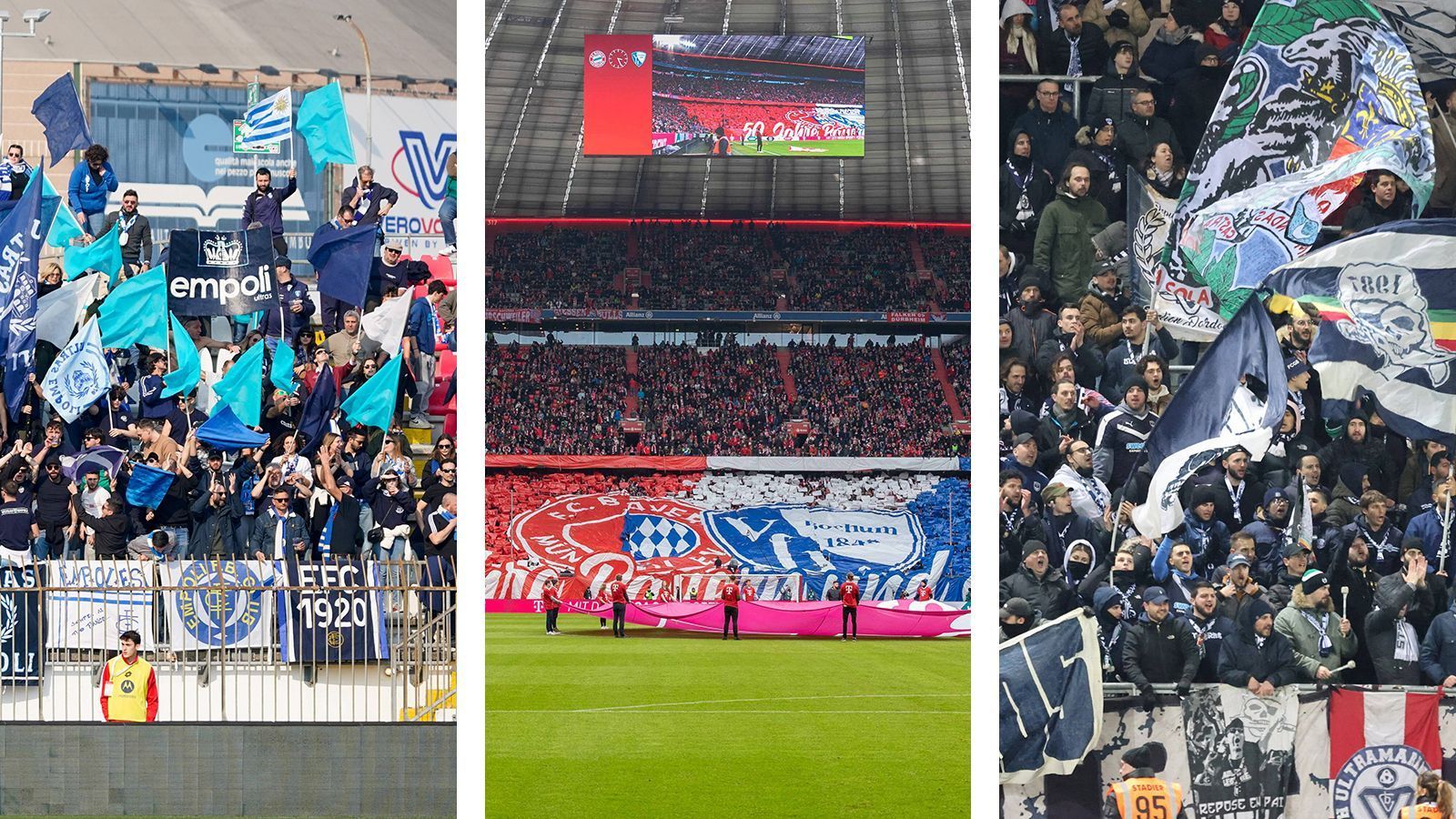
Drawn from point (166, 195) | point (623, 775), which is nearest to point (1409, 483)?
point (623, 775)

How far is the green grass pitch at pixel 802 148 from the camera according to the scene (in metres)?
29.1

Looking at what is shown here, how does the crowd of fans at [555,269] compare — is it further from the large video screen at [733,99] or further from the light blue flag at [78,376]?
the light blue flag at [78,376]

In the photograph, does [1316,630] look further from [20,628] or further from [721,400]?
[721,400]

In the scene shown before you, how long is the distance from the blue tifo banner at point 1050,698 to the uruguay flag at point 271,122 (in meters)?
6.60

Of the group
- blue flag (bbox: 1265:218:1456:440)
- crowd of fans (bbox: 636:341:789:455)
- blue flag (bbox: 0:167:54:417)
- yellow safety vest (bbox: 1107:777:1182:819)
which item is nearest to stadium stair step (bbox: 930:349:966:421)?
crowd of fans (bbox: 636:341:789:455)

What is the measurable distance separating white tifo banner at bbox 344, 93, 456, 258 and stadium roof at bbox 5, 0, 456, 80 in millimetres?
3024

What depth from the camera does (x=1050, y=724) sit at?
10.0ft

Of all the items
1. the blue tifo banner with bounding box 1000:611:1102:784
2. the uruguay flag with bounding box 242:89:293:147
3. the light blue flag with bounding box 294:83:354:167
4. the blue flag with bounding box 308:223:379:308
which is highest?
the uruguay flag with bounding box 242:89:293:147

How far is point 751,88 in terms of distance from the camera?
2942 centimetres

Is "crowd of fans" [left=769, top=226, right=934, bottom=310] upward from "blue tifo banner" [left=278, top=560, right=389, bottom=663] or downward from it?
upward

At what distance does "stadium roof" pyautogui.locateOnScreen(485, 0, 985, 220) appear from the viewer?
26359mm

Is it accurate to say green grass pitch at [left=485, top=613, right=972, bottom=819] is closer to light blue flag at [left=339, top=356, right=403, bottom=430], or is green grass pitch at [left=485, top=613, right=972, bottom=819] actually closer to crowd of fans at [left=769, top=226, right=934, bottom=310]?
light blue flag at [left=339, top=356, right=403, bottom=430]

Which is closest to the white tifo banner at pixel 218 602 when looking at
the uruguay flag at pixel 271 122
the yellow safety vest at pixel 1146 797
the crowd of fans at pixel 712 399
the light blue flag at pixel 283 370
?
the light blue flag at pixel 283 370

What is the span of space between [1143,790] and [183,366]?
233 inches
